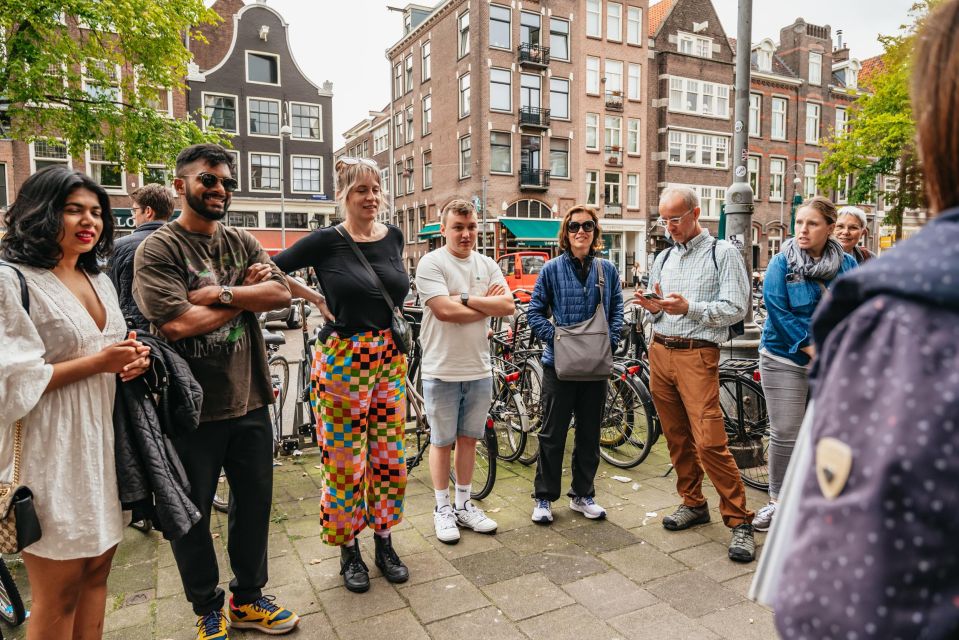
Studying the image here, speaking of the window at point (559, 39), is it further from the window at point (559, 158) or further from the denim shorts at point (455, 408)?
the denim shorts at point (455, 408)

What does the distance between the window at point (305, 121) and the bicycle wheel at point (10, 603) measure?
32617 millimetres

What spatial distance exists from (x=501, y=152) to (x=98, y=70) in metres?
21.6

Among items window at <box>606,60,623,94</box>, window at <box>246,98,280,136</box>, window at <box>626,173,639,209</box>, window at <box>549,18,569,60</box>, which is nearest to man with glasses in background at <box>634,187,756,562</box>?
window at <box>549,18,569,60</box>

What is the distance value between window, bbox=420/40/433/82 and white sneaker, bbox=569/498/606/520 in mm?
35058

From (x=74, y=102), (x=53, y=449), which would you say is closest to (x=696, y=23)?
(x=74, y=102)

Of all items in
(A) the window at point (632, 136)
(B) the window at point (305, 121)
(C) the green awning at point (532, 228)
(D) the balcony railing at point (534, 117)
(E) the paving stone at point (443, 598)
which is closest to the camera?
(E) the paving stone at point (443, 598)

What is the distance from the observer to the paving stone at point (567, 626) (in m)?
2.70

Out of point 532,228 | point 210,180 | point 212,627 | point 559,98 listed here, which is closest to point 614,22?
point 559,98

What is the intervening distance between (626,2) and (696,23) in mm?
4764

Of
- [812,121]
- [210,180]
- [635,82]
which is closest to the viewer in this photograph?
[210,180]

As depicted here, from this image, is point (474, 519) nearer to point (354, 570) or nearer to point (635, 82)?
point (354, 570)

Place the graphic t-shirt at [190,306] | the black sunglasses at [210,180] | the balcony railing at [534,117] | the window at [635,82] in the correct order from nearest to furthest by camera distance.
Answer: the graphic t-shirt at [190,306]
the black sunglasses at [210,180]
the balcony railing at [534,117]
the window at [635,82]

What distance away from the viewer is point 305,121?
33000 millimetres

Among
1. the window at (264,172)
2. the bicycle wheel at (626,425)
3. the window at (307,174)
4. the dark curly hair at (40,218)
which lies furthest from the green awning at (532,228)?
the dark curly hair at (40,218)
